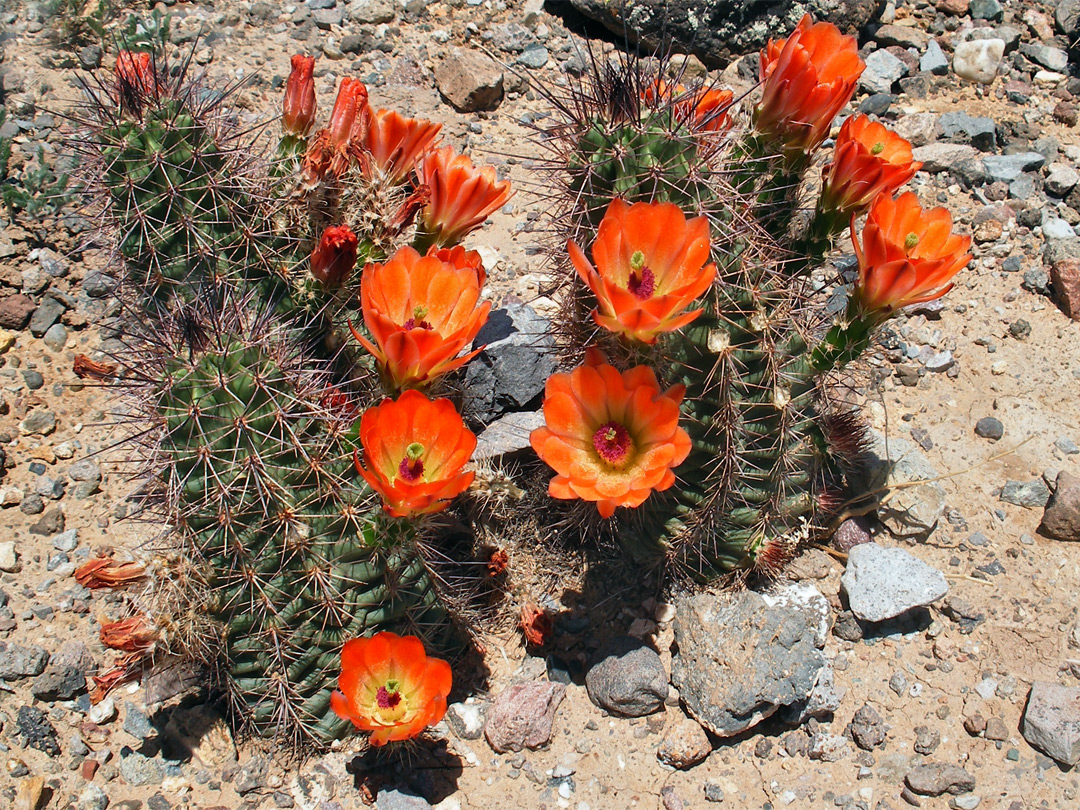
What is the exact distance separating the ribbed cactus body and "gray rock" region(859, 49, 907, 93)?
391 centimetres

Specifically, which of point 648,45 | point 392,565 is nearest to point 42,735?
point 392,565

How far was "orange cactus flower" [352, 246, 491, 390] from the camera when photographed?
2.46m

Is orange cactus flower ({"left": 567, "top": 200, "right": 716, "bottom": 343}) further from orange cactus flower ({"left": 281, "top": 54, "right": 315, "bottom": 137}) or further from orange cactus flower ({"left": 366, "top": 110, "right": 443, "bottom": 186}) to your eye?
orange cactus flower ({"left": 281, "top": 54, "right": 315, "bottom": 137})

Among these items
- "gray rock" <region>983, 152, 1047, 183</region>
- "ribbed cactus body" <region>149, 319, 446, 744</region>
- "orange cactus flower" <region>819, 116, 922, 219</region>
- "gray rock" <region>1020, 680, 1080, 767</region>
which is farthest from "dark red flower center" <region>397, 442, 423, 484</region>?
"gray rock" <region>983, 152, 1047, 183</region>

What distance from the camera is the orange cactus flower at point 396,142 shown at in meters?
3.15

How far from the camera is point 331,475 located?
2654 mm

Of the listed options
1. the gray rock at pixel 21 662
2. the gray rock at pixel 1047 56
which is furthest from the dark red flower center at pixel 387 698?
the gray rock at pixel 1047 56

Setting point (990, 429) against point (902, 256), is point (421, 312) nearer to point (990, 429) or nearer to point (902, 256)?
point (902, 256)

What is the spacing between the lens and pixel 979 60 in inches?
205

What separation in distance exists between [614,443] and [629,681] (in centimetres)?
100

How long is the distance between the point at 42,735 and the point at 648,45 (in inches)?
181

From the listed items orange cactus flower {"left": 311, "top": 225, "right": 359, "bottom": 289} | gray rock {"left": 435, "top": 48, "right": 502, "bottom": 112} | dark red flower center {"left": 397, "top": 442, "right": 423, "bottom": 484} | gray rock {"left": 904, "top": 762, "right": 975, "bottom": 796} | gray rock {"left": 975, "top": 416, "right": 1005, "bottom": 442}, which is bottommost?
gray rock {"left": 904, "top": 762, "right": 975, "bottom": 796}

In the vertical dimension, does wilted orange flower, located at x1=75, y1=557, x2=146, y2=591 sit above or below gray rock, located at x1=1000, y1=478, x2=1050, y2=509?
above

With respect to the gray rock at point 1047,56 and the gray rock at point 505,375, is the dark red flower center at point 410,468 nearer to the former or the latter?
the gray rock at point 505,375
